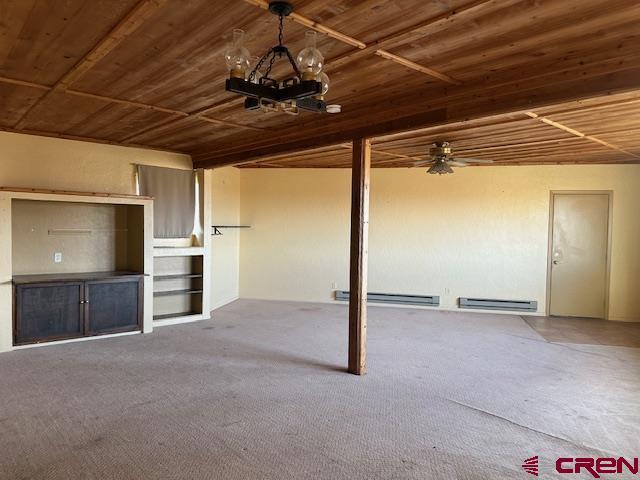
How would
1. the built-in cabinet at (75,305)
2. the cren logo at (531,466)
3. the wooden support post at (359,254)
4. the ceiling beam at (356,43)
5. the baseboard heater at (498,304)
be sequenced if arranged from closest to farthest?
the ceiling beam at (356,43), the cren logo at (531,466), the wooden support post at (359,254), the built-in cabinet at (75,305), the baseboard heater at (498,304)

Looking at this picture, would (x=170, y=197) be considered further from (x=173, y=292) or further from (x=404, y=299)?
(x=404, y=299)

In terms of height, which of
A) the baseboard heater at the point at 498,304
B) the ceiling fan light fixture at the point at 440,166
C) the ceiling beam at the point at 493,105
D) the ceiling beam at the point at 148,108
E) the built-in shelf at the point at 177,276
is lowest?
the baseboard heater at the point at 498,304

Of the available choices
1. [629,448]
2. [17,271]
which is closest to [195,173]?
[17,271]

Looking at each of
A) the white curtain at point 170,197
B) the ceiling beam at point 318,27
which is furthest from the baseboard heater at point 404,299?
the ceiling beam at point 318,27

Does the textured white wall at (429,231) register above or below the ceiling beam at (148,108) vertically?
below

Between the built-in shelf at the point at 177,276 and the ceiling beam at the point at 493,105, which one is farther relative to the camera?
the built-in shelf at the point at 177,276

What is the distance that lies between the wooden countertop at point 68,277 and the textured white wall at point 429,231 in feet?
10.0

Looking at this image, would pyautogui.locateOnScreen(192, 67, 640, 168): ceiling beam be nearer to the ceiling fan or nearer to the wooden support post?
the wooden support post

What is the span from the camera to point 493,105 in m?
3.40

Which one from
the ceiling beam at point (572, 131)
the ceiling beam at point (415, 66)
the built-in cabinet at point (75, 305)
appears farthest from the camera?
the built-in cabinet at point (75, 305)

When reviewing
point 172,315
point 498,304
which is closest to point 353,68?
point 172,315

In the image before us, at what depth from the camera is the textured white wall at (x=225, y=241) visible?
25.0 feet

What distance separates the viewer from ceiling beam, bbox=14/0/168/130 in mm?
2346

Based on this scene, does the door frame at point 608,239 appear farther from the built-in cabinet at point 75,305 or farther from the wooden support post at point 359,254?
the built-in cabinet at point 75,305
